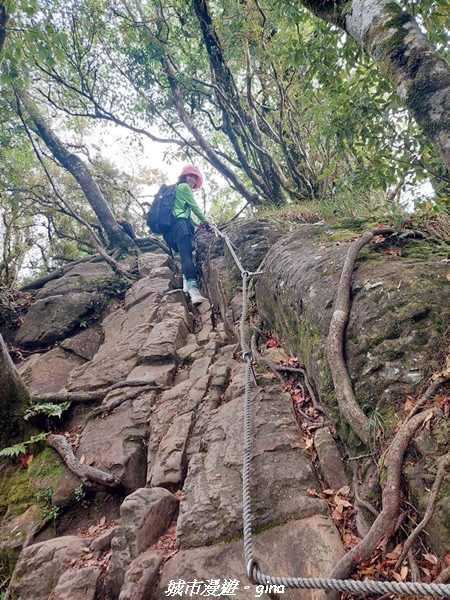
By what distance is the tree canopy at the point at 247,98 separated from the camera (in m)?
3.03

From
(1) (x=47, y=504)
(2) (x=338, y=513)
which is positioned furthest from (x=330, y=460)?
(1) (x=47, y=504)

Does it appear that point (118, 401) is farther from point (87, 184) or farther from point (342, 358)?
point (87, 184)

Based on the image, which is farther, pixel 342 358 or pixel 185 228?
pixel 185 228

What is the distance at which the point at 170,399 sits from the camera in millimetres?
4469

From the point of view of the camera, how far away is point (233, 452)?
308 cm

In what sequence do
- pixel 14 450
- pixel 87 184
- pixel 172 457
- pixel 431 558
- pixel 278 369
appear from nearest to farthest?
pixel 431 558
pixel 172 457
pixel 278 369
pixel 14 450
pixel 87 184

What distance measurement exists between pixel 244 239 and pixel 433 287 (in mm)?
4328

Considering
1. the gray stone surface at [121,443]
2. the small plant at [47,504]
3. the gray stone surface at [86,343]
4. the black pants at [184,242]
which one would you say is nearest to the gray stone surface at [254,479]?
the gray stone surface at [121,443]

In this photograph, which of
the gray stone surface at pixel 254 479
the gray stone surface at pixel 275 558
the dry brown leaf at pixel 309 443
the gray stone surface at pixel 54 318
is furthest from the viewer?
the gray stone surface at pixel 54 318

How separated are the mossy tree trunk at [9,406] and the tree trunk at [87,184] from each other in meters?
7.91

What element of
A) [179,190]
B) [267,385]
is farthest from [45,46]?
[267,385]

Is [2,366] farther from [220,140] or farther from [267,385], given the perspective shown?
[220,140]

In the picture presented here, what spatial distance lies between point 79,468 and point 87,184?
10.6 meters

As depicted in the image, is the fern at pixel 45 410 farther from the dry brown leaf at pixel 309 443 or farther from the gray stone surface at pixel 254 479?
the dry brown leaf at pixel 309 443
